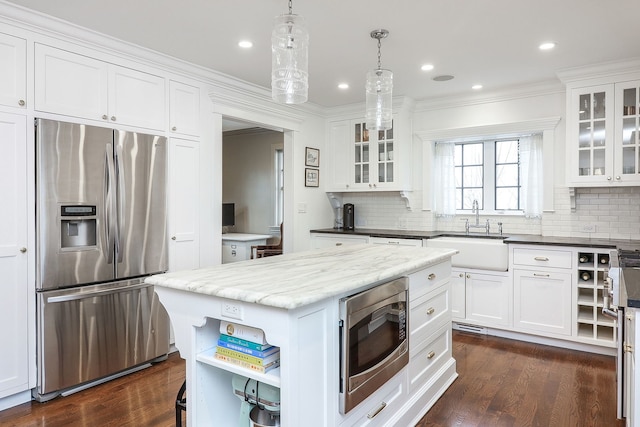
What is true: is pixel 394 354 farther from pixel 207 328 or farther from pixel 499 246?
pixel 499 246

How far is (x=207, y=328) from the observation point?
1871 mm

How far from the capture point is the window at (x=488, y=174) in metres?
4.72

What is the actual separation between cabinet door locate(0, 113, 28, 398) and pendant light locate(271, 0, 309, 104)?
1.82 meters

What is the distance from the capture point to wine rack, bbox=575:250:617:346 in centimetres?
357

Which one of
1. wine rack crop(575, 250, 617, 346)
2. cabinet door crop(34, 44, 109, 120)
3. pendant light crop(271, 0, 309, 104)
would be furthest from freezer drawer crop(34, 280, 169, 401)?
wine rack crop(575, 250, 617, 346)

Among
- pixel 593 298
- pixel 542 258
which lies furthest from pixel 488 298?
pixel 593 298

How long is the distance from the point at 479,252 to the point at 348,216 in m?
1.88

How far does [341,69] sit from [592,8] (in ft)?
6.52

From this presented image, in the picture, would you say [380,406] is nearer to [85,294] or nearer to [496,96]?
[85,294]

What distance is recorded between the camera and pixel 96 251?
302 centimetres

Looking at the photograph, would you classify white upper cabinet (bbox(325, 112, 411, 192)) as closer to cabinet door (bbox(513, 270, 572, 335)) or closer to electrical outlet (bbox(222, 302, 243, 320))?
cabinet door (bbox(513, 270, 572, 335))

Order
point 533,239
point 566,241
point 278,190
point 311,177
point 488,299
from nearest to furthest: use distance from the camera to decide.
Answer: point 566,241 → point 533,239 → point 488,299 → point 311,177 → point 278,190

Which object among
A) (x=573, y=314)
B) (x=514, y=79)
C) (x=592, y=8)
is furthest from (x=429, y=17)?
(x=573, y=314)

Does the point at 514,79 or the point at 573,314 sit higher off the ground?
the point at 514,79
